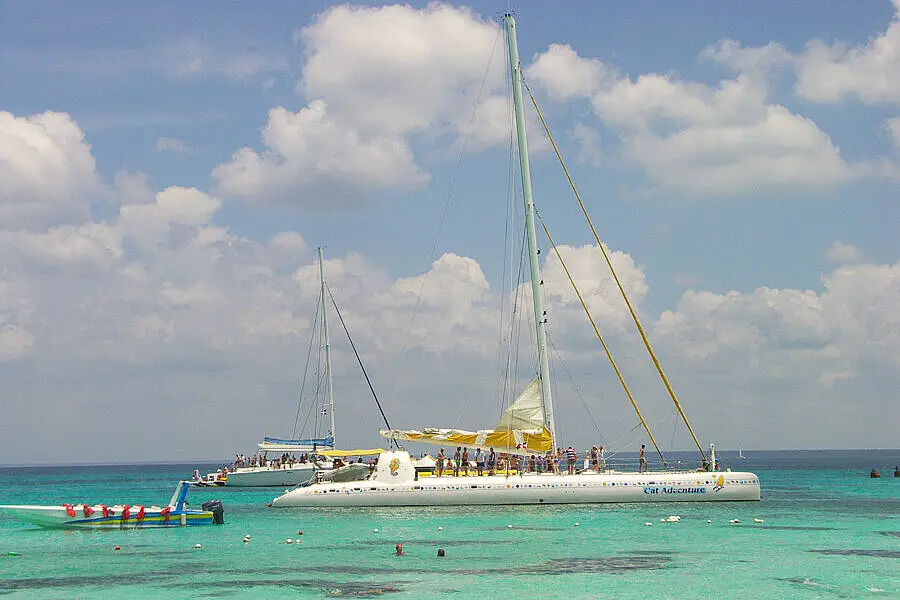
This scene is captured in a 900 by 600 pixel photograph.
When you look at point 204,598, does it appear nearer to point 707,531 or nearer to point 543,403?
point 707,531

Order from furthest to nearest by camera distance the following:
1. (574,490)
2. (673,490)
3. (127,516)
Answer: (673,490) → (574,490) → (127,516)

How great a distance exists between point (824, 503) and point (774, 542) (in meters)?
28.7

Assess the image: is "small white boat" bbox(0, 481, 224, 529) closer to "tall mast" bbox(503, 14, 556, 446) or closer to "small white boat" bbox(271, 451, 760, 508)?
"small white boat" bbox(271, 451, 760, 508)

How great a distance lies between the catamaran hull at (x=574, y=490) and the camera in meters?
47.7

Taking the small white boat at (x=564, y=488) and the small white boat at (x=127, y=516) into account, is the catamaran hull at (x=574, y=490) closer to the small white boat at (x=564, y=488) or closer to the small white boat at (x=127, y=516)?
the small white boat at (x=564, y=488)

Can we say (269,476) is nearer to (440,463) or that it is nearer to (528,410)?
(440,463)

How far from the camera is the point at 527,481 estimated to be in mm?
48219

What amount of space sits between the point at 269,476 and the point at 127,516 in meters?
40.5

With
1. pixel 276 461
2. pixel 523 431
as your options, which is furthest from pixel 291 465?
pixel 523 431

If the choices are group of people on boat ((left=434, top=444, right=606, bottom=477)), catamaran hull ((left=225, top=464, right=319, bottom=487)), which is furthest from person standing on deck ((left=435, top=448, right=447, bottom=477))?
catamaran hull ((left=225, top=464, right=319, bottom=487))

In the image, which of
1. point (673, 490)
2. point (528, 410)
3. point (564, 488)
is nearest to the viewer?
point (564, 488)

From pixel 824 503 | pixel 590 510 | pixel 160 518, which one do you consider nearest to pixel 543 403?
pixel 590 510

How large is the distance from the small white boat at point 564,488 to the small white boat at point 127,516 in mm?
9076

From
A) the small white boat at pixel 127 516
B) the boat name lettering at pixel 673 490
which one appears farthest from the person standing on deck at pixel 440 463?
the small white boat at pixel 127 516
